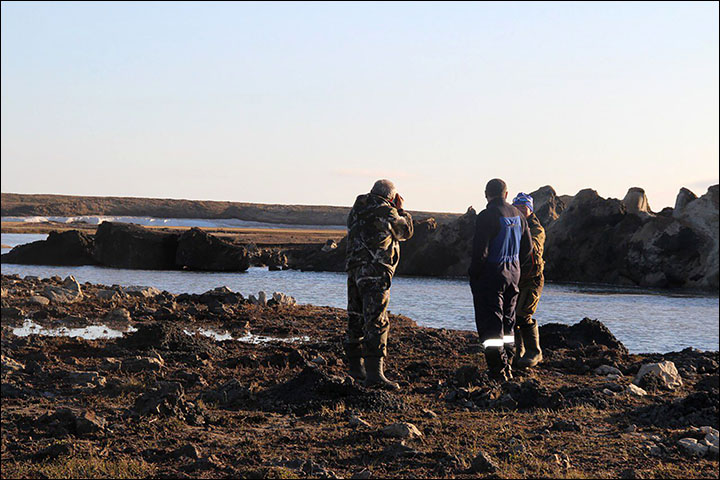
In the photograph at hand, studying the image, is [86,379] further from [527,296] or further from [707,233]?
[707,233]

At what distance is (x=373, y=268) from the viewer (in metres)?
9.55

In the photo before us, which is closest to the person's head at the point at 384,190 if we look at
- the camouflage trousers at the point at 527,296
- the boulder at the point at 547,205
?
the camouflage trousers at the point at 527,296

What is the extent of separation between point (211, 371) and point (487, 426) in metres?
4.76

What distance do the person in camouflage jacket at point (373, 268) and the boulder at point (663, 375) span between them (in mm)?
3413

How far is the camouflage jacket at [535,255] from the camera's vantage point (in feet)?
36.0

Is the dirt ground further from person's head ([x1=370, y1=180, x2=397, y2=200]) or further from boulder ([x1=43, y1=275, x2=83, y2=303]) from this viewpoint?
person's head ([x1=370, y1=180, x2=397, y2=200])

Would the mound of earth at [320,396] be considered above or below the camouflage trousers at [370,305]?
below

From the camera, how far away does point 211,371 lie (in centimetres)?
1120

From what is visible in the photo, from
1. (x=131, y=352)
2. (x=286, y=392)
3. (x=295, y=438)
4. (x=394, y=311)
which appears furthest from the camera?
(x=394, y=311)

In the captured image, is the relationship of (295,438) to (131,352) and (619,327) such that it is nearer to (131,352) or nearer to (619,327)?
(131,352)

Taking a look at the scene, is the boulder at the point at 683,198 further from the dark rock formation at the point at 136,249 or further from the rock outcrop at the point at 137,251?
the dark rock formation at the point at 136,249

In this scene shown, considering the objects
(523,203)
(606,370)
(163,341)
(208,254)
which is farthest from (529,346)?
(208,254)

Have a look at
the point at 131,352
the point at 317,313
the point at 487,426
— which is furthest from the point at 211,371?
the point at 317,313

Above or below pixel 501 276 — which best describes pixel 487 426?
below
